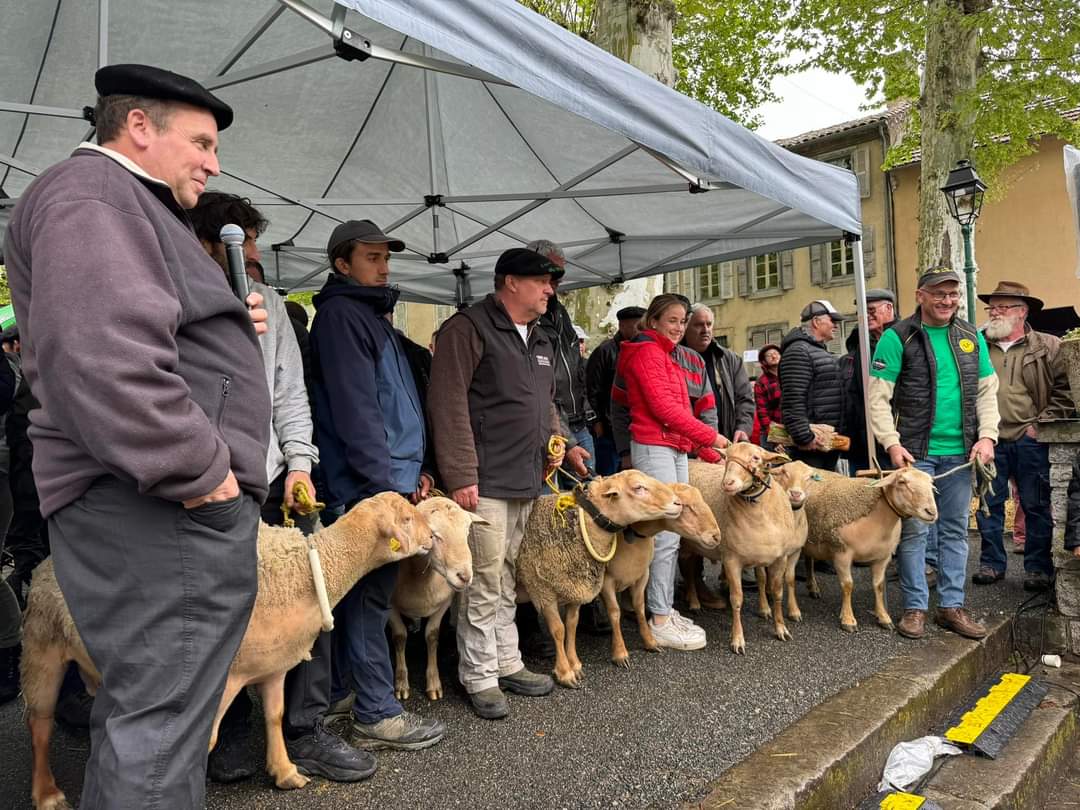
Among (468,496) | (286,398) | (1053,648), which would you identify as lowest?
(1053,648)

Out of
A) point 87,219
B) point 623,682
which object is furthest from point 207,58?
point 623,682

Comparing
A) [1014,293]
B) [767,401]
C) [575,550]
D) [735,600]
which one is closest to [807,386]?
[767,401]

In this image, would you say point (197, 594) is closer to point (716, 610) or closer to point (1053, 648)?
point (716, 610)

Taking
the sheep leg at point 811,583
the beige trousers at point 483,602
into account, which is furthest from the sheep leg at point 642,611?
the sheep leg at point 811,583

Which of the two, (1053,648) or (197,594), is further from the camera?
(1053,648)

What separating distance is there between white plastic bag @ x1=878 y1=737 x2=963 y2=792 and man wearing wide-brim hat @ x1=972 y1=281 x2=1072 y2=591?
2986 millimetres

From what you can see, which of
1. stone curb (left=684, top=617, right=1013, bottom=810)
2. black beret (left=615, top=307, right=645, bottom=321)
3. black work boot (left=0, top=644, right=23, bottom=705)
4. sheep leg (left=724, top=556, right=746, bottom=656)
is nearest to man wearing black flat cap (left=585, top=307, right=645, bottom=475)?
black beret (left=615, top=307, right=645, bottom=321)

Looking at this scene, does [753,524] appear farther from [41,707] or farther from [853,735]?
[41,707]

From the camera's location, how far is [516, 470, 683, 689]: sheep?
4.04 m

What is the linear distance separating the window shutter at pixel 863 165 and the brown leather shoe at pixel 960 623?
1978 centimetres

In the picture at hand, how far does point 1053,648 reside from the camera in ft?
16.8

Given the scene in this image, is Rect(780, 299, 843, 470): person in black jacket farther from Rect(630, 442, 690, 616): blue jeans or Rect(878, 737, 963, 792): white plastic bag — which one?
Rect(878, 737, 963, 792): white plastic bag

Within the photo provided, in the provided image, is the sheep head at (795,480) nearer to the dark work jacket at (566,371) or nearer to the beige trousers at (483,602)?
the dark work jacket at (566,371)

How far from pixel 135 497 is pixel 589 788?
6.53ft
